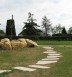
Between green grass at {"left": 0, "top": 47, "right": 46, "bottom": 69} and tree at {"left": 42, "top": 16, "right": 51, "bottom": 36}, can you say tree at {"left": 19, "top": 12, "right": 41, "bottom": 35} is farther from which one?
green grass at {"left": 0, "top": 47, "right": 46, "bottom": 69}

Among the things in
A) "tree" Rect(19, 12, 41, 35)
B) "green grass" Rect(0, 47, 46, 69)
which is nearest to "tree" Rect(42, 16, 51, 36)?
"tree" Rect(19, 12, 41, 35)

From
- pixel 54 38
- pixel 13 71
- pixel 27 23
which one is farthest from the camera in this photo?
pixel 27 23

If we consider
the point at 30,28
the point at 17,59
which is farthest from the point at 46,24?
the point at 17,59

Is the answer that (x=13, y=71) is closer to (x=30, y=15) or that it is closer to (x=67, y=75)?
(x=67, y=75)

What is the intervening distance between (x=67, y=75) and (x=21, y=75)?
1599 millimetres

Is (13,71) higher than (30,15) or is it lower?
Result: lower

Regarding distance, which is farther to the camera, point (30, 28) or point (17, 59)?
point (30, 28)

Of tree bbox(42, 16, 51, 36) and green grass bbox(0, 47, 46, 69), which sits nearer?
green grass bbox(0, 47, 46, 69)

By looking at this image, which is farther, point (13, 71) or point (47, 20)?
point (47, 20)

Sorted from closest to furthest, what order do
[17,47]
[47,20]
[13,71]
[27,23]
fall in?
[13,71]
[17,47]
[27,23]
[47,20]

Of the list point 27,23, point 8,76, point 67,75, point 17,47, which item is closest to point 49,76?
point 67,75

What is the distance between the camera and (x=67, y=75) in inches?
443

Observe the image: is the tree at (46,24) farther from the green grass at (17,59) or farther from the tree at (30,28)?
the green grass at (17,59)

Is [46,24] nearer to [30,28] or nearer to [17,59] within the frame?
[30,28]
